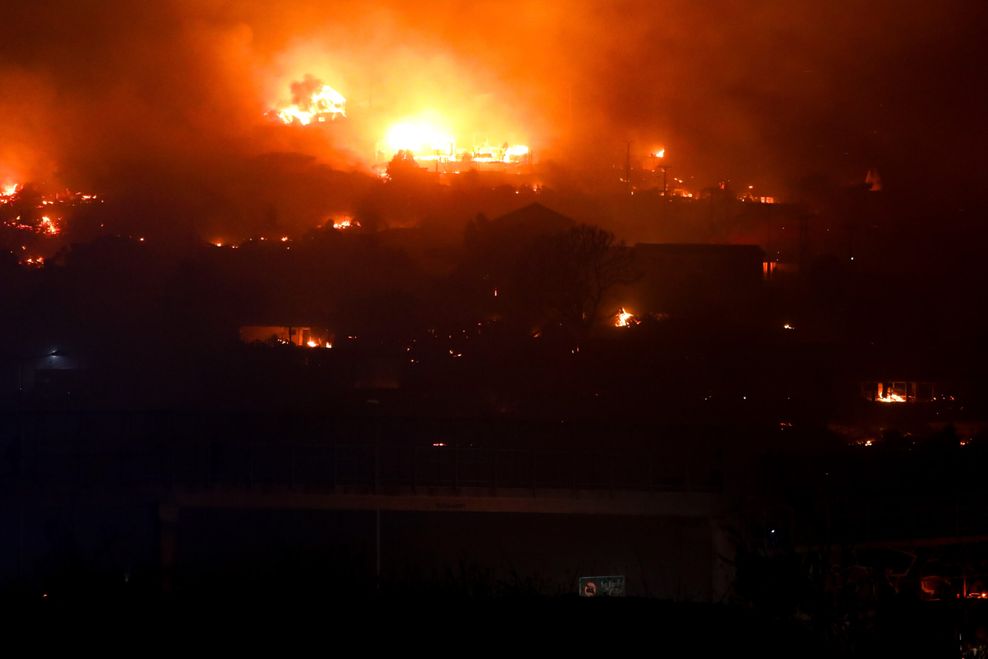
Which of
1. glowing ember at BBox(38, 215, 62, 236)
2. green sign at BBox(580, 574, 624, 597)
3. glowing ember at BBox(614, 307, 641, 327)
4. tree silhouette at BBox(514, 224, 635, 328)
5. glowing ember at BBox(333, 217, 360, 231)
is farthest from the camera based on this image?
glowing ember at BBox(38, 215, 62, 236)

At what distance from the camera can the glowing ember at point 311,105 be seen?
5268 centimetres

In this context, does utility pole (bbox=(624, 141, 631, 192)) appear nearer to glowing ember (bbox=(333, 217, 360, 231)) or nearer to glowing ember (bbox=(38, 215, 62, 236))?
glowing ember (bbox=(333, 217, 360, 231))

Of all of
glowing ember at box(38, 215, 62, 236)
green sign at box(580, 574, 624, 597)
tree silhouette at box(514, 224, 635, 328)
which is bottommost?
green sign at box(580, 574, 624, 597)

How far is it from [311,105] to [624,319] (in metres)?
30.7

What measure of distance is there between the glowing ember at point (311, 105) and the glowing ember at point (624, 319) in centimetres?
2851

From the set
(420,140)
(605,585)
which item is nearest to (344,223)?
(420,140)

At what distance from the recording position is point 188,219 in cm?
4134

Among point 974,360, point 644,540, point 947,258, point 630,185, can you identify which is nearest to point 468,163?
point 630,185

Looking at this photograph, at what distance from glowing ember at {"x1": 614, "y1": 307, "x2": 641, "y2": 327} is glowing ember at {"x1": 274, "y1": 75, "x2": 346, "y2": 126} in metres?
28.5

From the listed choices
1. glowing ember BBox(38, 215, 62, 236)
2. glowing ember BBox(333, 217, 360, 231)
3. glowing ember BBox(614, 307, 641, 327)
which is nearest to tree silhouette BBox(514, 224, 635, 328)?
glowing ember BBox(614, 307, 641, 327)

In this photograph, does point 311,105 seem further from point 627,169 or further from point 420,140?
point 627,169

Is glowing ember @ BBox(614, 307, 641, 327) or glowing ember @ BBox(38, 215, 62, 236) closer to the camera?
glowing ember @ BBox(614, 307, 641, 327)

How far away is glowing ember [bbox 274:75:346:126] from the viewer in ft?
173

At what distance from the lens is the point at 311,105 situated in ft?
175
